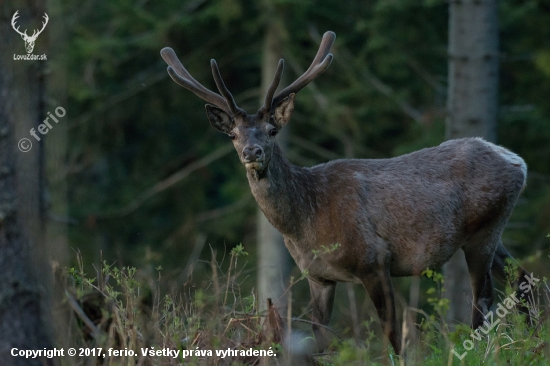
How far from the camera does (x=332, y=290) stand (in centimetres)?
737

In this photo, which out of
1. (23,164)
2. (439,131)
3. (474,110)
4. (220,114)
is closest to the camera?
(23,164)

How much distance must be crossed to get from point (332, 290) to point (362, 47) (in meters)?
12.0

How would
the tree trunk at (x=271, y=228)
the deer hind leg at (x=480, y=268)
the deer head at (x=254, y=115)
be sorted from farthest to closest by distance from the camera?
the tree trunk at (x=271, y=228) < the deer hind leg at (x=480, y=268) < the deer head at (x=254, y=115)

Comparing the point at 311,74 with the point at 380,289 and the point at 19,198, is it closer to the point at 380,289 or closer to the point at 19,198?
the point at 380,289

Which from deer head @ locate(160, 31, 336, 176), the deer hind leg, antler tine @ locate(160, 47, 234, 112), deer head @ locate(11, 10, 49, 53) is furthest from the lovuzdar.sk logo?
the deer hind leg

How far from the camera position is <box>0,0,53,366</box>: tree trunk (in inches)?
205

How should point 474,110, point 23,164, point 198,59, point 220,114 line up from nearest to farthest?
point 23,164
point 220,114
point 474,110
point 198,59

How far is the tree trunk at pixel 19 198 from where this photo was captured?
205 inches

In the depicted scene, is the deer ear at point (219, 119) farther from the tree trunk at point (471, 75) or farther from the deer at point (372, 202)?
the tree trunk at point (471, 75)

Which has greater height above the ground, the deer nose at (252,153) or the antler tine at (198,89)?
the antler tine at (198,89)

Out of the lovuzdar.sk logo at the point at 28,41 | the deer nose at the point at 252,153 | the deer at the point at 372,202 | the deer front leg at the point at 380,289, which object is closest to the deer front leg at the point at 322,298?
the deer at the point at 372,202

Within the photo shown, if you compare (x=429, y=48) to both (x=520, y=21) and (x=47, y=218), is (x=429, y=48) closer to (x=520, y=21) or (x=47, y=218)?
(x=520, y=21)

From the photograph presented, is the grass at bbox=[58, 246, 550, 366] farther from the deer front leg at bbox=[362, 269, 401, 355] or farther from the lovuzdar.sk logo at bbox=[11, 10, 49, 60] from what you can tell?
the lovuzdar.sk logo at bbox=[11, 10, 49, 60]

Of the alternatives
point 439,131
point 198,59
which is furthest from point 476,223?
point 198,59
